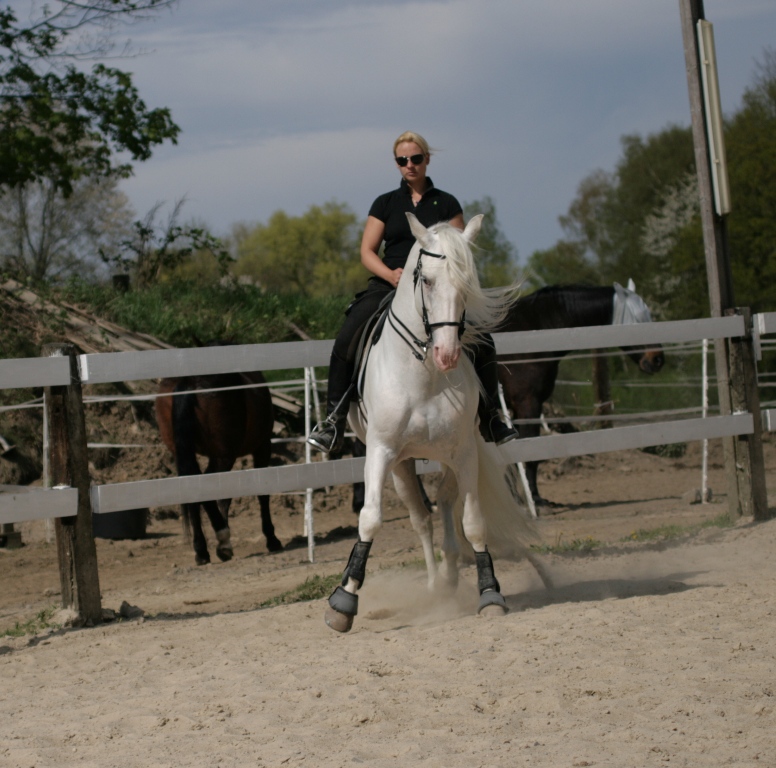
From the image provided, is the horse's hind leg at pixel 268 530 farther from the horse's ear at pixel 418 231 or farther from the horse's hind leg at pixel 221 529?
the horse's ear at pixel 418 231

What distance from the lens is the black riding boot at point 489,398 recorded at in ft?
17.2

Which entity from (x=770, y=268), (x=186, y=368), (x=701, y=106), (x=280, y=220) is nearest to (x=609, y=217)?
(x=280, y=220)

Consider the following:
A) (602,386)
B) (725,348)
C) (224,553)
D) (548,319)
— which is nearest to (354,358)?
(224,553)

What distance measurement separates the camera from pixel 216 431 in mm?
8641

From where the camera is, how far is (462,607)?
5.31 m

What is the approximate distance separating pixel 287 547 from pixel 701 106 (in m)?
5.29

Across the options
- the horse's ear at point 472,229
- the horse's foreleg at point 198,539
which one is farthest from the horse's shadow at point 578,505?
the horse's ear at point 472,229

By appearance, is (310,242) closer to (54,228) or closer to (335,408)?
(54,228)

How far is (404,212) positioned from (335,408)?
3.96 ft

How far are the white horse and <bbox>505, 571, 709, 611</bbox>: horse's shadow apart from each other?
1.63ft

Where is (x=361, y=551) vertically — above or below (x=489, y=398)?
below

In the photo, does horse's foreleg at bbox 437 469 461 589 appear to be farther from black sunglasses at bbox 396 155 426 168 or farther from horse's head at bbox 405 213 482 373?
black sunglasses at bbox 396 155 426 168

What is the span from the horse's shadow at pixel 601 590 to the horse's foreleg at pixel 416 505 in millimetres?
494

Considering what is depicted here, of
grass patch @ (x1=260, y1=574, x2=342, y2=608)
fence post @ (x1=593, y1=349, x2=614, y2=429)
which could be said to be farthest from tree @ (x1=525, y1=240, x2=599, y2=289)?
grass patch @ (x1=260, y1=574, x2=342, y2=608)
